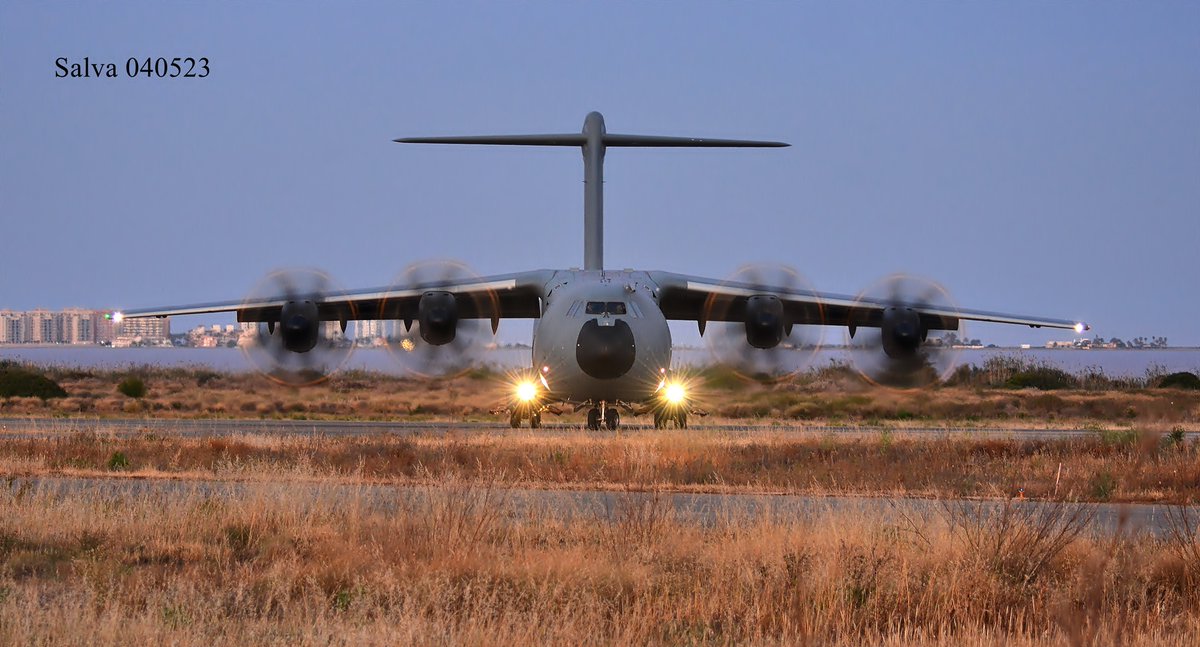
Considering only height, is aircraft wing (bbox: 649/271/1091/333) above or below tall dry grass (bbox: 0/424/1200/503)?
above

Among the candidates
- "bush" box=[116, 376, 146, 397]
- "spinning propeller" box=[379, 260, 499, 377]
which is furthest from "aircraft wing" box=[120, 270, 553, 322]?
"bush" box=[116, 376, 146, 397]

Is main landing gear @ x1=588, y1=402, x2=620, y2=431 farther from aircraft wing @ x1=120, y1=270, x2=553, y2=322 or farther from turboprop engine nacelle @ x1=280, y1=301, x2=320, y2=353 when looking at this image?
turboprop engine nacelle @ x1=280, y1=301, x2=320, y2=353

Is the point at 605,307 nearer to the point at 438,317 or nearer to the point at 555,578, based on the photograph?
the point at 438,317

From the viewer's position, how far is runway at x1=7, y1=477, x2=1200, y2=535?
11.4 metres

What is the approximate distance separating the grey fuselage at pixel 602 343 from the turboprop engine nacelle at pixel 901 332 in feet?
18.1

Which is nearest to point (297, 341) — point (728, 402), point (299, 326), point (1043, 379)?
point (299, 326)

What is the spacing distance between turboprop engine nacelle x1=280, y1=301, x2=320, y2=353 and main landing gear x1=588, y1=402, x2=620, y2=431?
6341 mm

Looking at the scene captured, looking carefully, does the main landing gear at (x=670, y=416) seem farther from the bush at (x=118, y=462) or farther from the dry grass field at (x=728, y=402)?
the bush at (x=118, y=462)

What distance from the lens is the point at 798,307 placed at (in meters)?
31.3

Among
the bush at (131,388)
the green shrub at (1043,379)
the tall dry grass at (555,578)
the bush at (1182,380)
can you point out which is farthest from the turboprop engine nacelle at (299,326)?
the bush at (1182,380)

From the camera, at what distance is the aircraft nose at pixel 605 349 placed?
24.1m

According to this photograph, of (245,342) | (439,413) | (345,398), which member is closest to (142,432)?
(245,342)

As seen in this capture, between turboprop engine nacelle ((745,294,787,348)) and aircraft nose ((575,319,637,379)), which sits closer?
aircraft nose ((575,319,637,379))

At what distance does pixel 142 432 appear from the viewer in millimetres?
24734
